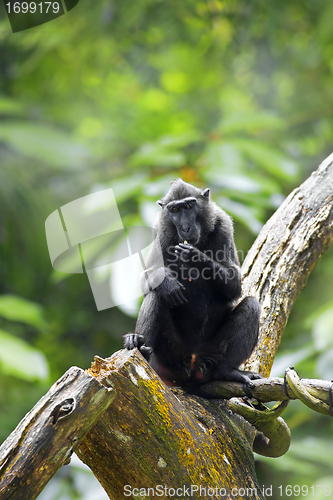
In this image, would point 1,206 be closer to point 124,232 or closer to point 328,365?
point 124,232

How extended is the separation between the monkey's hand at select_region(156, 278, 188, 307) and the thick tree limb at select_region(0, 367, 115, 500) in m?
1.47

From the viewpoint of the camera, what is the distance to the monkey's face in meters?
4.71

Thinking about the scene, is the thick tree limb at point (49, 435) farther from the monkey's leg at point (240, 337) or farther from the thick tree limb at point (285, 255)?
the thick tree limb at point (285, 255)

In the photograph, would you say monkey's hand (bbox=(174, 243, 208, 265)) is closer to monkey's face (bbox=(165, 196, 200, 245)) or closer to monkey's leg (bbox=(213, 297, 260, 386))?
monkey's face (bbox=(165, 196, 200, 245))

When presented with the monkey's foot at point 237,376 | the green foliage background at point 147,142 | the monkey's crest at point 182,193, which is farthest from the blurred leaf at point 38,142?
the monkey's foot at point 237,376

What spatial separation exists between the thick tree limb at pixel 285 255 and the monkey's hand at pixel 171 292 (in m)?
1.05

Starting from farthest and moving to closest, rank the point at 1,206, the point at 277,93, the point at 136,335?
the point at 277,93 < the point at 1,206 < the point at 136,335

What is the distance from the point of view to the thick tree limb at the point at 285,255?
4.91 m

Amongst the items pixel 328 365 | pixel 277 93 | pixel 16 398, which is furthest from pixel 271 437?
pixel 277 93

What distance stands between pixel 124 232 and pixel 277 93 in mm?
8183

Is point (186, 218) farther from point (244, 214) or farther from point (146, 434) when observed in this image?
point (146, 434)

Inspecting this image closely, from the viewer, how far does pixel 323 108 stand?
901 centimetres

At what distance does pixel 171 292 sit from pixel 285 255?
1656 millimetres

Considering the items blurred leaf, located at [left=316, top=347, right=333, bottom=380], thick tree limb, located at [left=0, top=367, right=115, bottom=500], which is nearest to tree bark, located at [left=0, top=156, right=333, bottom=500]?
thick tree limb, located at [left=0, top=367, right=115, bottom=500]
